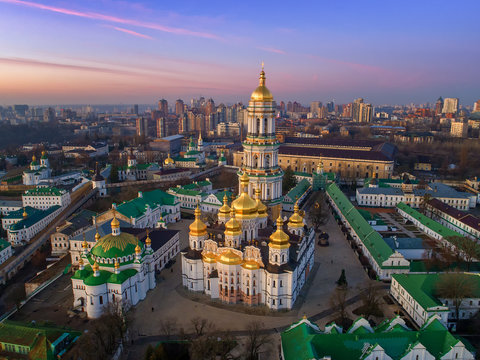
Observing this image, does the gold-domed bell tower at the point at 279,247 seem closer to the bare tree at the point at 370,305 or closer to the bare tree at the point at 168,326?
the bare tree at the point at 370,305

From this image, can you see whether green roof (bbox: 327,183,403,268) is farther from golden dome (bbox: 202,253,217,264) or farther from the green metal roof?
golden dome (bbox: 202,253,217,264)

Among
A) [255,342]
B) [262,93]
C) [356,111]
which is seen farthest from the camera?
[356,111]

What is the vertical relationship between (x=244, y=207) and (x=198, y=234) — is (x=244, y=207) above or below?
above

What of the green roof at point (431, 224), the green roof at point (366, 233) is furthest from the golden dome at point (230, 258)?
the green roof at point (431, 224)

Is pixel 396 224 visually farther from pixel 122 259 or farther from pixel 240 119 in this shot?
pixel 240 119

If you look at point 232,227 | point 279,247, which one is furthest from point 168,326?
point 279,247

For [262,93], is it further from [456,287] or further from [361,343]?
[361,343]

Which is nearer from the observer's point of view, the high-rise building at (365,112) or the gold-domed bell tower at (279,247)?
the gold-domed bell tower at (279,247)
